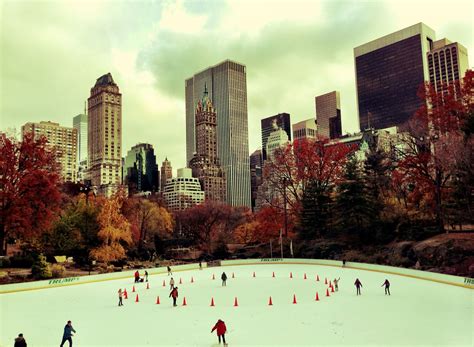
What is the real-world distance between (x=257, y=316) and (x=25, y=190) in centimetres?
3184

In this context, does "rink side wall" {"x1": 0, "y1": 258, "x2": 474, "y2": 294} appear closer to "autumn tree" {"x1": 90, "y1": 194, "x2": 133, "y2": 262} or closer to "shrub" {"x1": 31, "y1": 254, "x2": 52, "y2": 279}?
"shrub" {"x1": 31, "y1": 254, "x2": 52, "y2": 279}

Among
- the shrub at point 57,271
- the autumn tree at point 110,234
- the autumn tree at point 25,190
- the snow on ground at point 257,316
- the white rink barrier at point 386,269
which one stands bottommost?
the snow on ground at point 257,316

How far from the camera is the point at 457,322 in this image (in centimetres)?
1855

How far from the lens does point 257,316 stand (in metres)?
20.8

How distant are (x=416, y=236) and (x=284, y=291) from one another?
22429mm

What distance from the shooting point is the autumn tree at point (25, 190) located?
40969 mm

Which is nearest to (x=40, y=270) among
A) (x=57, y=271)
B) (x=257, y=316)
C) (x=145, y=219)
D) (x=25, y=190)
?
(x=57, y=271)

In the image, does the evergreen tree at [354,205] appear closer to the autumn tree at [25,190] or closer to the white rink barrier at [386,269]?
the white rink barrier at [386,269]

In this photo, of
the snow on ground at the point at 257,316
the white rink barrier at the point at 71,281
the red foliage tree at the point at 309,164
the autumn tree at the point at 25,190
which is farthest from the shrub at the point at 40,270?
the red foliage tree at the point at 309,164

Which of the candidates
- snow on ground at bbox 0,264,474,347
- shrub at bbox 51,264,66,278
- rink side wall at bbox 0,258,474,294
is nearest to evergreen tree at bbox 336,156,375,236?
rink side wall at bbox 0,258,474,294

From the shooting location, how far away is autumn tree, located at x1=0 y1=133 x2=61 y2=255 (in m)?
41.0

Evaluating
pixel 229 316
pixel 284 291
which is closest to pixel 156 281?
pixel 284 291

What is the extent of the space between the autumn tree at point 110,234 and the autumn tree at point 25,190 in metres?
7.20

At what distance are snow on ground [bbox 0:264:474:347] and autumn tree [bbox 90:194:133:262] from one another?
1528 cm
